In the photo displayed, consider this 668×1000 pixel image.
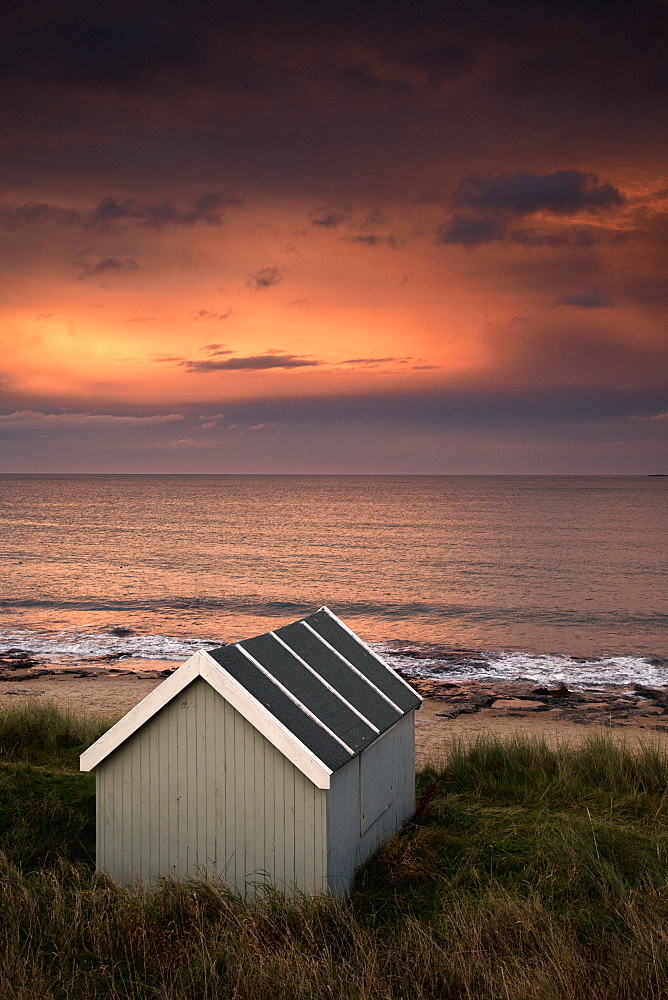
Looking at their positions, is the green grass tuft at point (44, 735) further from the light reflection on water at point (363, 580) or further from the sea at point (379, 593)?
the light reflection on water at point (363, 580)

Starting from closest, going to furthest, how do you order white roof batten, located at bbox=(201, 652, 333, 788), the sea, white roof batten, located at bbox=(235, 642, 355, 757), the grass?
the grass → white roof batten, located at bbox=(201, 652, 333, 788) → white roof batten, located at bbox=(235, 642, 355, 757) → the sea

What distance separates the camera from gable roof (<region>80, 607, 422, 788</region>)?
736 cm

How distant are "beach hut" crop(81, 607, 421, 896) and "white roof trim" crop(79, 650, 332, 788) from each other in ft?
0.03

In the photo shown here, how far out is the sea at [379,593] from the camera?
30484mm

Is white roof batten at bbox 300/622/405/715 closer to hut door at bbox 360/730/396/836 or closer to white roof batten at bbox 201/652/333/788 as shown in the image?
hut door at bbox 360/730/396/836

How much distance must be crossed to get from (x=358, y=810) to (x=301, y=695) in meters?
1.29

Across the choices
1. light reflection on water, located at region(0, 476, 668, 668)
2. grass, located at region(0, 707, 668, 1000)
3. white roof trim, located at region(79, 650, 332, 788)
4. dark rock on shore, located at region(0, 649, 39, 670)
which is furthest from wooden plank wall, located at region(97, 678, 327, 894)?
light reflection on water, located at region(0, 476, 668, 668)

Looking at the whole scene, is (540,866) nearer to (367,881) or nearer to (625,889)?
(625,889)

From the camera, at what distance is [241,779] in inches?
296

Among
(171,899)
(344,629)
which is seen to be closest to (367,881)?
(171,899)

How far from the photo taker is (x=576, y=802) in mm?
11023

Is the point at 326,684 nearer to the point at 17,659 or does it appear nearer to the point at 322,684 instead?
the point at 322,684

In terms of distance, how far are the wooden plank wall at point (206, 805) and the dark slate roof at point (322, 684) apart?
349 mm

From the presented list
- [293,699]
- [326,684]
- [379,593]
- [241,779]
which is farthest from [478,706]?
[379,593]
